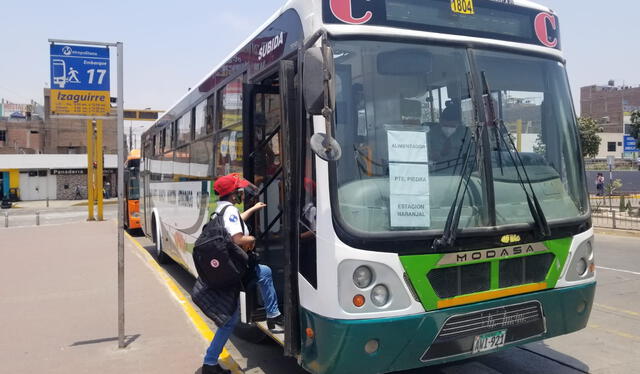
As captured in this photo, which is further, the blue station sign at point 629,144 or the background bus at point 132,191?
the blue station sign at point 629,144

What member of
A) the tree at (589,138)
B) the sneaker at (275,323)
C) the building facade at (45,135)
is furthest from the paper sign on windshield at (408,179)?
the building facade at (45,135)

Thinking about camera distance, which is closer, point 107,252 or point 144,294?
point 144,294

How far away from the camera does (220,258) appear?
14.4 feet

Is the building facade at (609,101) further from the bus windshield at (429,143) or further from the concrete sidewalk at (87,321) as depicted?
the bus windshield at (429,143)

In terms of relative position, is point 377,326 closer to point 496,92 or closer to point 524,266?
point 524,266

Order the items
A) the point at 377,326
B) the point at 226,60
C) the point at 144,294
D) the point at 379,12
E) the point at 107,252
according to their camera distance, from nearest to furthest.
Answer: the point at 377,326 < the point at 379,12 < the point at 226,60 < the point at 144,294 < the point at 107,252

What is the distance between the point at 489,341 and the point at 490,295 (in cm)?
35

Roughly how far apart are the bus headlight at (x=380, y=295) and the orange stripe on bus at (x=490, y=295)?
412 mm

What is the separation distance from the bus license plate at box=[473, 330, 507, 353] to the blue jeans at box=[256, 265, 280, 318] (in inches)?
65.8

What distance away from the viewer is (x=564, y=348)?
5.63 metres

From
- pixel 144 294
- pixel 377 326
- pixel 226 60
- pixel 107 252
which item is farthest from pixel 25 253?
pixel 377 326

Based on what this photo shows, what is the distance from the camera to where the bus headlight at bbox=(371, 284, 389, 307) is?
3.69 meters

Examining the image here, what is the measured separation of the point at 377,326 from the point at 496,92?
207cm

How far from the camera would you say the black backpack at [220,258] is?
440 centimetres
